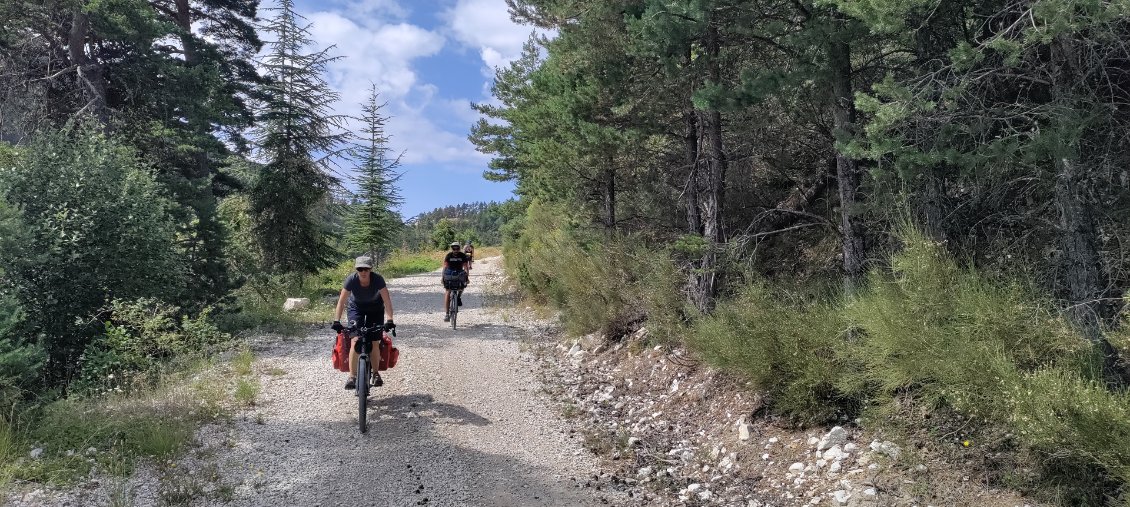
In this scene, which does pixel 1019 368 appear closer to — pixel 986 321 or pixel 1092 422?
pixel 986 321

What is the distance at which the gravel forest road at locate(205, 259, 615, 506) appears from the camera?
16.3 ft

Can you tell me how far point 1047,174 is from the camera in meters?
4.84

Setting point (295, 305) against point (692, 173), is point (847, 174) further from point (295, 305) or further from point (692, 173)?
point (295, 305)

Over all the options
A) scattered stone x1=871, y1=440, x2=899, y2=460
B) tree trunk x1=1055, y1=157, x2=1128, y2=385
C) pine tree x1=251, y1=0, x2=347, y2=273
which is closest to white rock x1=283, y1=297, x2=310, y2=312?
pine tree x1=251, y1=0, x2=347, y2=273

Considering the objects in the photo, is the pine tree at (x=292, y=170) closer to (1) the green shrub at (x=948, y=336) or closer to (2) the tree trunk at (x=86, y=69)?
(2) the tree trunk at (x=86, y=69)

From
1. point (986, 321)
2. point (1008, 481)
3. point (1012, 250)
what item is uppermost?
point (1012, 250)

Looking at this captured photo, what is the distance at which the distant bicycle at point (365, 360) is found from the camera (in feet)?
20.7

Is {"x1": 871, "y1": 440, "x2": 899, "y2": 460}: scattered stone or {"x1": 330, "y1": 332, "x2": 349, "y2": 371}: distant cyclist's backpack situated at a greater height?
{"x1": 330, "y1": 332, "x2": 349, "y2": 371}: distant cyclist's backpack

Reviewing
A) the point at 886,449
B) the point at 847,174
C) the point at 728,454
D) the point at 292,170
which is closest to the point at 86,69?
the point at 292,170

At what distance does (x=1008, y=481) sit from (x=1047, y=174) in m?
2.64

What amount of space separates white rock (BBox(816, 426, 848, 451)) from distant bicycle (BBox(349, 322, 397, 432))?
470 cm

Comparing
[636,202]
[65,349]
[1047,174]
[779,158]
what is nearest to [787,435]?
[1047,174]

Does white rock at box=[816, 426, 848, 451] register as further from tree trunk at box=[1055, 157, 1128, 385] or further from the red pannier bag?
the red pannier bag

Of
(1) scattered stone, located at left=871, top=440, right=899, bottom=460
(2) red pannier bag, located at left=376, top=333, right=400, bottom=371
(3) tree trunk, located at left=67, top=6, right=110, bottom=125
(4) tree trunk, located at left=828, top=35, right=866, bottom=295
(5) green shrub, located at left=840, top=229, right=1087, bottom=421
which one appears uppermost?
(3) tree trunk, located at left=67, top=6, right=110, bottom=125
